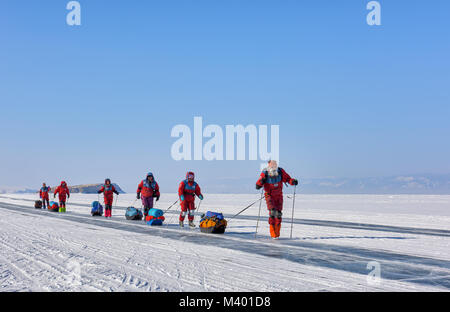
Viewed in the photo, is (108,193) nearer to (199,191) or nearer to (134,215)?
(134,215)

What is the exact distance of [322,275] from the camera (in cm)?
616

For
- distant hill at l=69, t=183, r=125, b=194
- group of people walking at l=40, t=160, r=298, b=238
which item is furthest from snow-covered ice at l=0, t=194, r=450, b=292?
distant hill at l=69, t=183, r=125, b=194

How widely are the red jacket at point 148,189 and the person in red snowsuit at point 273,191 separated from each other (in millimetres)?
8835

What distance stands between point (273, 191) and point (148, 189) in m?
9.08

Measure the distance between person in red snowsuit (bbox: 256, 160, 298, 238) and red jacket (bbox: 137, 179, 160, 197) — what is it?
8.84 m

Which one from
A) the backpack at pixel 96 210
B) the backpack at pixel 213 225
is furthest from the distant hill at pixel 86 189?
the backpack at pixel 213 225

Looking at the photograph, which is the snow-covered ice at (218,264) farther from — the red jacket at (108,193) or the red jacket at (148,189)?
the red jacket at (108,193)

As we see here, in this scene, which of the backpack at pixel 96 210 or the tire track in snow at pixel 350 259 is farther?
the backpack at pixel 96 210

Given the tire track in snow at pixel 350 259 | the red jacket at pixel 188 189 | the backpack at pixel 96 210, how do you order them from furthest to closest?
the backpack at pixel 96 210
the red jacket at pixel 188 189
the tire track in snow at pixel 350 259

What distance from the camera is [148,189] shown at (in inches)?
758

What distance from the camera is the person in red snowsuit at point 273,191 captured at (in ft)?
38.1

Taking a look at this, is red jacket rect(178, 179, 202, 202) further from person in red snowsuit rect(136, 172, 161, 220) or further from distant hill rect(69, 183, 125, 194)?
distant hill rect(69, 183, 125, 194)
